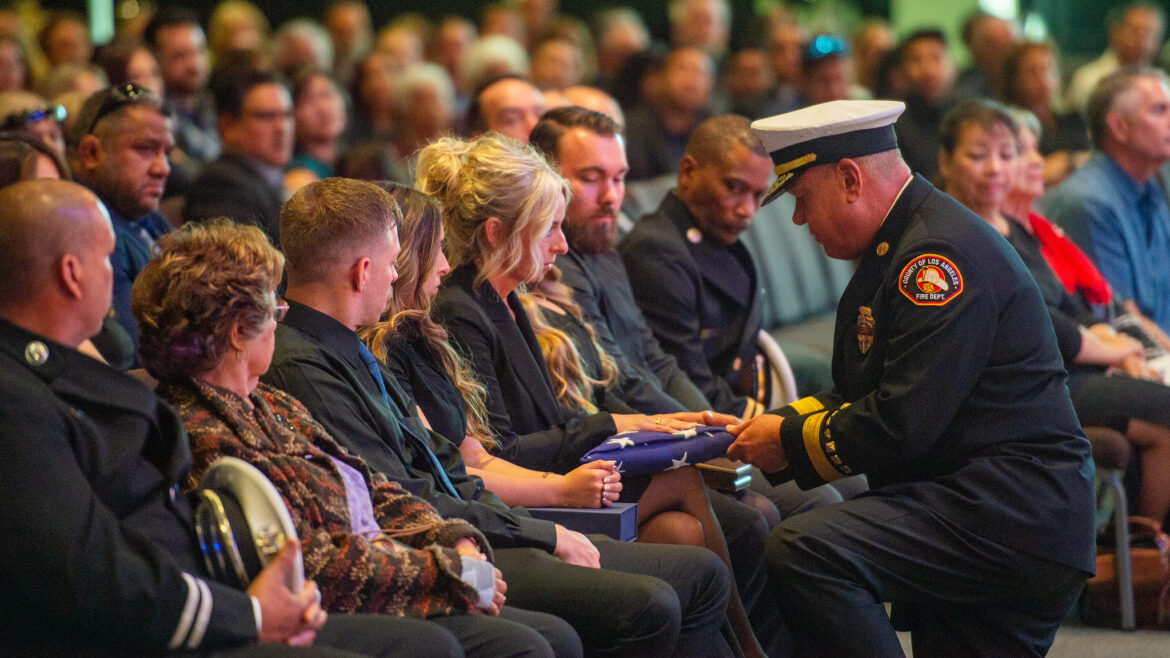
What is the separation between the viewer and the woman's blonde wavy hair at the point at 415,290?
2.59m

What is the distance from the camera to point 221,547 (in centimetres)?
179

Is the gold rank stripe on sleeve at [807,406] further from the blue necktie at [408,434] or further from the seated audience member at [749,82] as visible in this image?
the seated audience member at [749,82]

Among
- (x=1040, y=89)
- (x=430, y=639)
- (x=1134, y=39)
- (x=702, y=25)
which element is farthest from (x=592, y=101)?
(x=1134, y=39)

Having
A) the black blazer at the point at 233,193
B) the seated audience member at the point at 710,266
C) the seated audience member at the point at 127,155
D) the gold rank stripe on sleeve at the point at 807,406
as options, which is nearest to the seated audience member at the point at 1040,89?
the seated audience member at the point at 710,266

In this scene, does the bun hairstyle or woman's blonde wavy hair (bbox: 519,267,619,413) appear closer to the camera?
the bun hairstyle

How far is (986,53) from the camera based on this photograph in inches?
318

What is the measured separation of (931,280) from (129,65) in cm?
379

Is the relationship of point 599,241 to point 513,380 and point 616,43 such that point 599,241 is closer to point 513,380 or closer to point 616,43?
point 513,380

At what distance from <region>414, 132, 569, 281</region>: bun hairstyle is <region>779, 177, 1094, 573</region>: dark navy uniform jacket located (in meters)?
0.75

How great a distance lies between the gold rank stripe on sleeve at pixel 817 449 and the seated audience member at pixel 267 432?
777mm

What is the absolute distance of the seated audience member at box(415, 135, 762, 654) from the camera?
279 centimetres

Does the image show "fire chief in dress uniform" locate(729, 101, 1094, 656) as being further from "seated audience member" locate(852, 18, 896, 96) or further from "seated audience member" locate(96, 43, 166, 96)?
"seated audience member" locate(852, 18, 896, 96)

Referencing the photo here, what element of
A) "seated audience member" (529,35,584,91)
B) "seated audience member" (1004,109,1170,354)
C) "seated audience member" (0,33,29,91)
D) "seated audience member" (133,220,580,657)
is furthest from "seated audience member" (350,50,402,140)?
"seated audience member" (133,220,580,657)

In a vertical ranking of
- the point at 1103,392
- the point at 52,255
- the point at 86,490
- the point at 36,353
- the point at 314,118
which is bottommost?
the point at 1103,392
